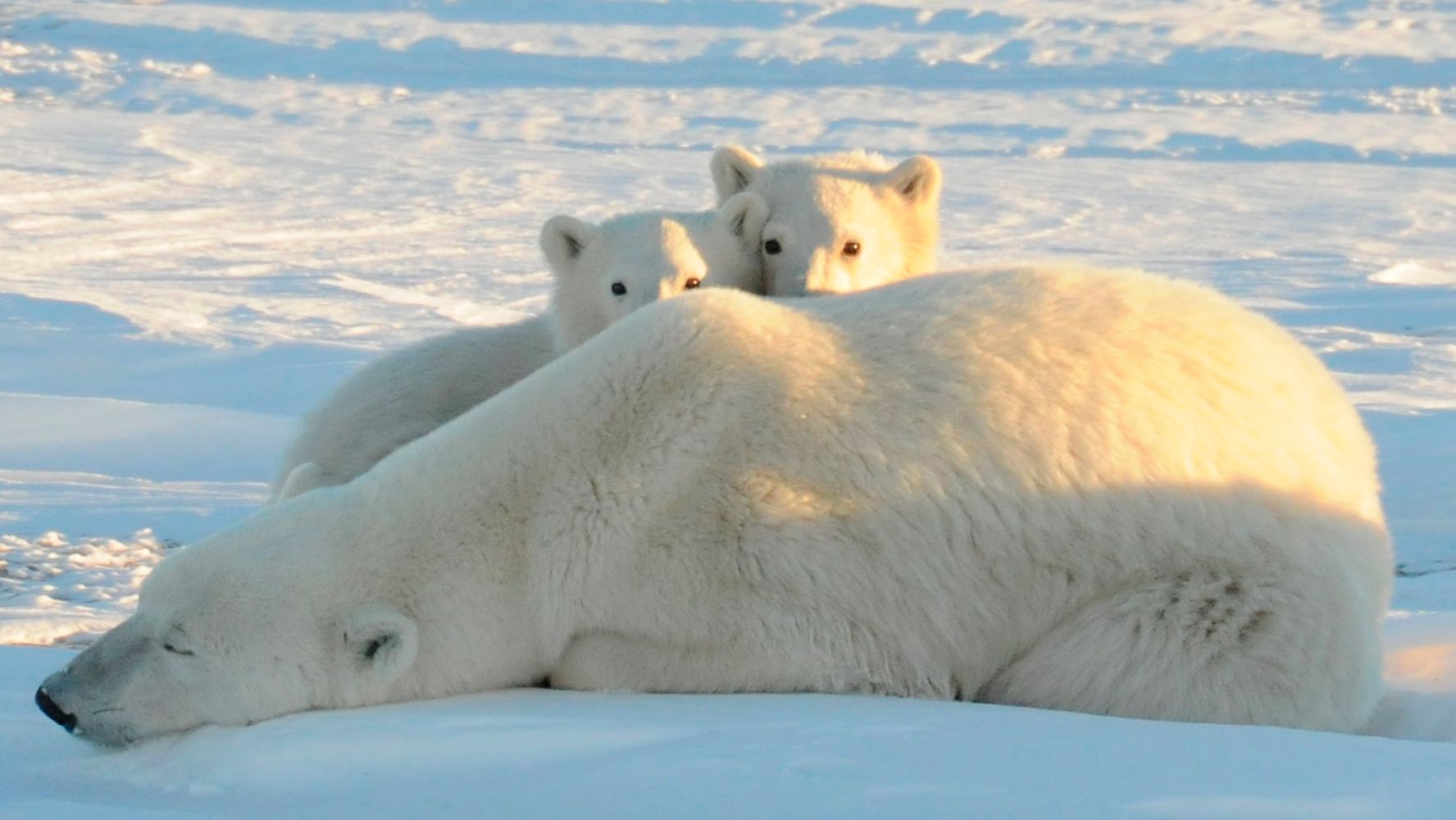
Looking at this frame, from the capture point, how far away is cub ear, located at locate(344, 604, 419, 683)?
3.45 m

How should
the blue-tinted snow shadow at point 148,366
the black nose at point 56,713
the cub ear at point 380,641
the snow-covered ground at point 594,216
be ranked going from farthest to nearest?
the blue-tinted snow shadow at point 148,366 < the cub ear at point 380,641 < the black nose at point 56,713 < the snow-covered ground at point 594,216

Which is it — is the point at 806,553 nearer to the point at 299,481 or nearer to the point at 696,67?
the point at 299,481

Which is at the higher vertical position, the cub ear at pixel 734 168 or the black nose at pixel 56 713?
the cub ear at pixel 734 168

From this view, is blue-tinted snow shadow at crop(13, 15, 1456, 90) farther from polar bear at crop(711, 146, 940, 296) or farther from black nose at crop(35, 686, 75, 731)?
black nose at crop(35, 686, 75, 731)

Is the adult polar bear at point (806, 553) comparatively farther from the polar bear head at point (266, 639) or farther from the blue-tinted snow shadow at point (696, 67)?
the blue-tinted snow shadow at point (696, 67)

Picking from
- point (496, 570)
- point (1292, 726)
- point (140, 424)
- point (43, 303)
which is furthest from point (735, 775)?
point (43, 303)

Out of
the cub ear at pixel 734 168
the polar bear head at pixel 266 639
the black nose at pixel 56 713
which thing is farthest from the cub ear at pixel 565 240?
the black nose at pixel 56 713

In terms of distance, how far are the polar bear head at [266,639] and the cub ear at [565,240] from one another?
2.18 metres

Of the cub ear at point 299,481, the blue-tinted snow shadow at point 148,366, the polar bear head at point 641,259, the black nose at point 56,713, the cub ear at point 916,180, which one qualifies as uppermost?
the cub ear at point 916,180

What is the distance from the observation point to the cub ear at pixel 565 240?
5652 mm

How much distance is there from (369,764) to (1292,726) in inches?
70.2

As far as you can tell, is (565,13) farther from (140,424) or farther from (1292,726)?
(1292,726)

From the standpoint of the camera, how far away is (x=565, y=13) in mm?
25594

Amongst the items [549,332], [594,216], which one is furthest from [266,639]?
[594,216]
